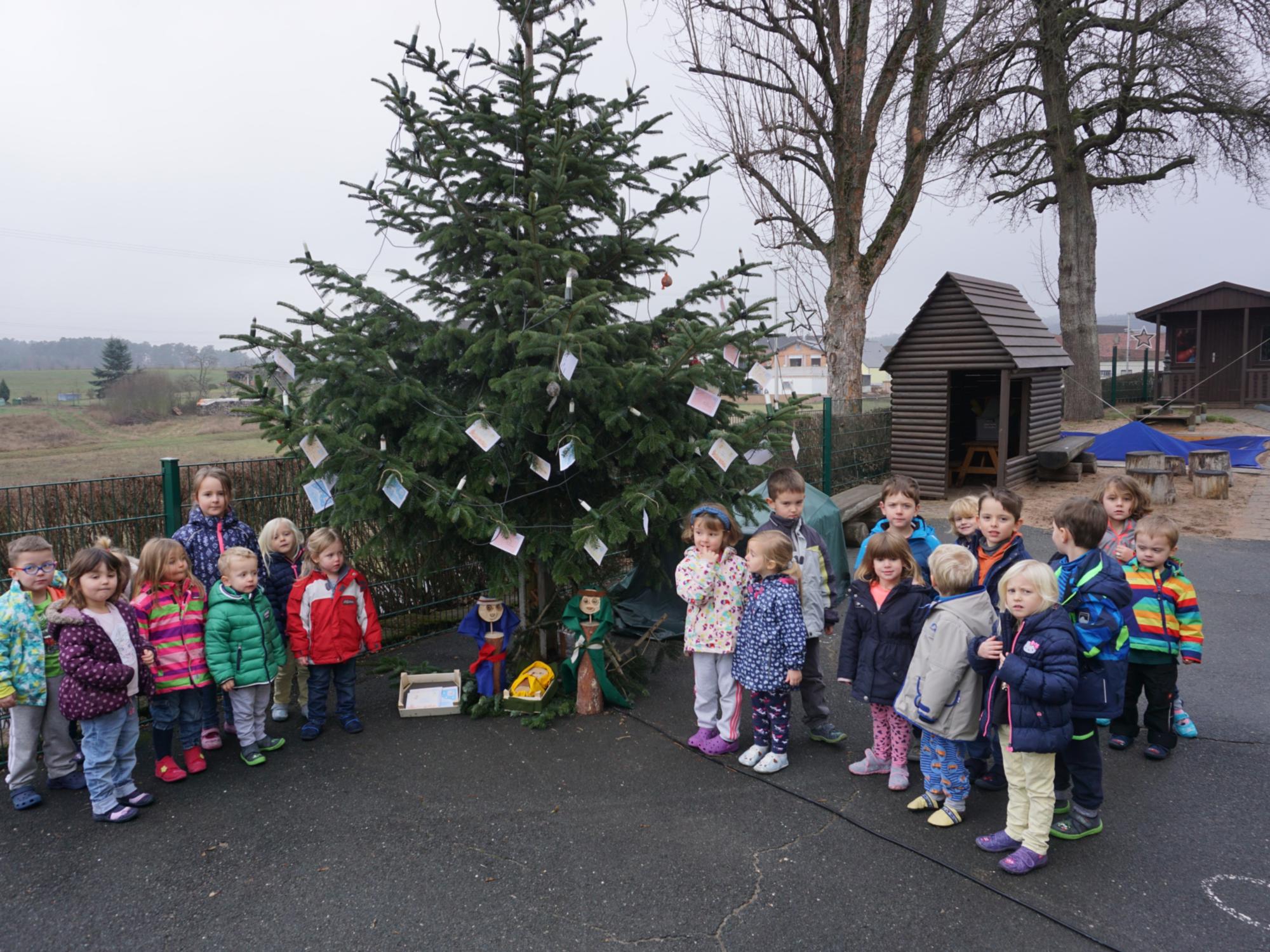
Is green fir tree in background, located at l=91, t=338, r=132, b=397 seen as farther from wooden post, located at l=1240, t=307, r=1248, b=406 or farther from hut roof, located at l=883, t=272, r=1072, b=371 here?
wooden post, located at l=1240, t=307, r=1248, b=406

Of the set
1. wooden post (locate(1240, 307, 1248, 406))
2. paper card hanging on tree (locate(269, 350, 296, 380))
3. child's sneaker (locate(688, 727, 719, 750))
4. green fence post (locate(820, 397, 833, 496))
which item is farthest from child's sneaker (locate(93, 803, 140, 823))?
wooden post (locate(1240, 307, 1248, 406))

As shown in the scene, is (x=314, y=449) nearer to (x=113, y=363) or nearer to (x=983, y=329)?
(x=983, y=329)

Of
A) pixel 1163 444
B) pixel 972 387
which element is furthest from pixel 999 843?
pixel 1163 444

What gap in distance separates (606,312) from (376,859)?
3.30 m

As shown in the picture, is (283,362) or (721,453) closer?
(721,453)

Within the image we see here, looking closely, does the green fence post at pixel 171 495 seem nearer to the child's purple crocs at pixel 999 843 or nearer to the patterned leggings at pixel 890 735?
the patterned leggings at pixel 890 735

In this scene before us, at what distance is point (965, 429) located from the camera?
1449cm

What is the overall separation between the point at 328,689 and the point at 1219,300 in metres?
30.4

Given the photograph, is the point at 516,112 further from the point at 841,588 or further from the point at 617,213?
the point at 841,588

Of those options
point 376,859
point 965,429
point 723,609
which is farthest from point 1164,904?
point 965,429

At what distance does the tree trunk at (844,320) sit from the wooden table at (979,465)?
234 cm

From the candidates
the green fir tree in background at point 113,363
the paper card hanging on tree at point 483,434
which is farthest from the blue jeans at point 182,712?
the green fir tree in background at point 113,363

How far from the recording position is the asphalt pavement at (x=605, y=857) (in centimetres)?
314

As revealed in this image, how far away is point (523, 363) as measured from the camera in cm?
514
